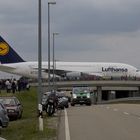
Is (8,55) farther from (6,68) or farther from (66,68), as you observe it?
(66,68)

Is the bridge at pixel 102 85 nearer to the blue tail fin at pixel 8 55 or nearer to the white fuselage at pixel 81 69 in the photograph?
the white fuselage at pixel 81 69

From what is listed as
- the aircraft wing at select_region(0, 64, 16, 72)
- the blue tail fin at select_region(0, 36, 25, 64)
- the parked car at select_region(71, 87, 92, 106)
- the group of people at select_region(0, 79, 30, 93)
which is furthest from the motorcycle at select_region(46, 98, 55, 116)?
the aircraft wing at select_region(0, 64, 16, 72)

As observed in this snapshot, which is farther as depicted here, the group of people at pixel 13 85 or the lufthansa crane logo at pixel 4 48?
the lufthansa crane logo at pixel 4 48

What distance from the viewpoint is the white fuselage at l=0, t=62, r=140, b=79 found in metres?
120

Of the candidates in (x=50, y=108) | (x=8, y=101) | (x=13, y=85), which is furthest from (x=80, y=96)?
(x=8, y=101)

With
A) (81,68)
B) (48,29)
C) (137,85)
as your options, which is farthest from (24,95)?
(81,68)

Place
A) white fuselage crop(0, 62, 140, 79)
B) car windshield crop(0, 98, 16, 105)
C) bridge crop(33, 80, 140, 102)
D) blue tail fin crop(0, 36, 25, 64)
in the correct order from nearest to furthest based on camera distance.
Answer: car windshield crop(0, 98, 16, 105), blue tail fin crop(0, 36, 25, 64), bridge crop(33, 80, 140, 102), white fuselage crop(0, 62, 140, 79)

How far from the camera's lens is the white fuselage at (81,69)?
120m

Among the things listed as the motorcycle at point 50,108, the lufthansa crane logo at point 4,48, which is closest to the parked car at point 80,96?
the motorcycle at point 50,108

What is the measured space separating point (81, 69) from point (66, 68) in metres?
3.30

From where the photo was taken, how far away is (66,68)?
133 meters

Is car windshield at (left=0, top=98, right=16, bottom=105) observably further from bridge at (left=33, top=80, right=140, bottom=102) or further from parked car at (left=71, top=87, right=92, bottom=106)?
bridge at (left=33, top=80, right=140, bottom=102)

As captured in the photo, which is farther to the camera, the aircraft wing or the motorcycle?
the aircraft wing

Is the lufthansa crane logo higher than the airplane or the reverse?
higher
